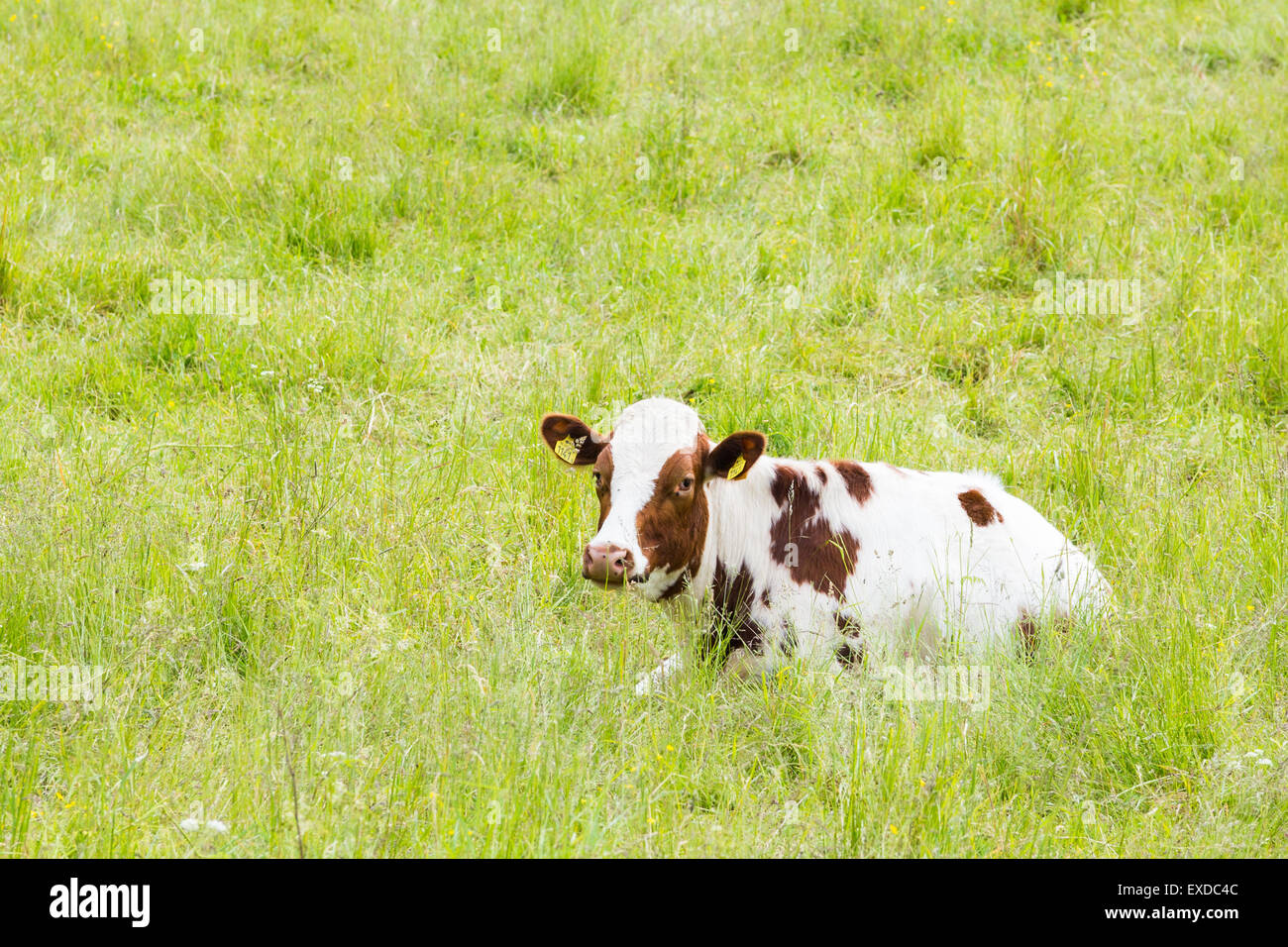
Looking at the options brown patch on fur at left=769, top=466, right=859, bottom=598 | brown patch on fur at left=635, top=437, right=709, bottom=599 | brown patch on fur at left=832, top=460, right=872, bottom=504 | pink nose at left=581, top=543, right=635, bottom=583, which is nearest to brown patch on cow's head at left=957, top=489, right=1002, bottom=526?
brown patch on fur at left=832, top=460, right=872, bottom=504

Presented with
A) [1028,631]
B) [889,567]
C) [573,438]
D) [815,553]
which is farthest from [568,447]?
[1028,631]

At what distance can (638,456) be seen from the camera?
414 cm

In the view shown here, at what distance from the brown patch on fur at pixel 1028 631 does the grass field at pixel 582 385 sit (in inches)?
9.0

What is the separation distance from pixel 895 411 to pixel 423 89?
473cm

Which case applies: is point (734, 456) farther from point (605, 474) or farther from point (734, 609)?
point (734, 609)

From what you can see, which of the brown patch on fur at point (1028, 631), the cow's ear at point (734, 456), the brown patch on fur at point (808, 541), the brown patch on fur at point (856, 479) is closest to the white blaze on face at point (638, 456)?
the cow's ear at point (734, 456)

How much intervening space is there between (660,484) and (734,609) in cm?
64

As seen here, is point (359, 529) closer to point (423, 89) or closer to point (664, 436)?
point (664, 436)

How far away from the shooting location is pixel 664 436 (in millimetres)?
4207

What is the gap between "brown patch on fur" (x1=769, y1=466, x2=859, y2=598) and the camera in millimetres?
4473

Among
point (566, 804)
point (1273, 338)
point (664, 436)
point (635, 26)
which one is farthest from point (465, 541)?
point (635, 26)

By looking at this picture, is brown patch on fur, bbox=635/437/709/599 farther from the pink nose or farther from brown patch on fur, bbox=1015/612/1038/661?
brown patch on fur, bbox=1015/612/1038/661

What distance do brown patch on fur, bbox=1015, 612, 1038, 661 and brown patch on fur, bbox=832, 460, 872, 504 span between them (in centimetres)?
72

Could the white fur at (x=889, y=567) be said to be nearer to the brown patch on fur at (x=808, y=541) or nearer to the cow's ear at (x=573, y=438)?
the brown patch on fur at (x=808, y=541)
